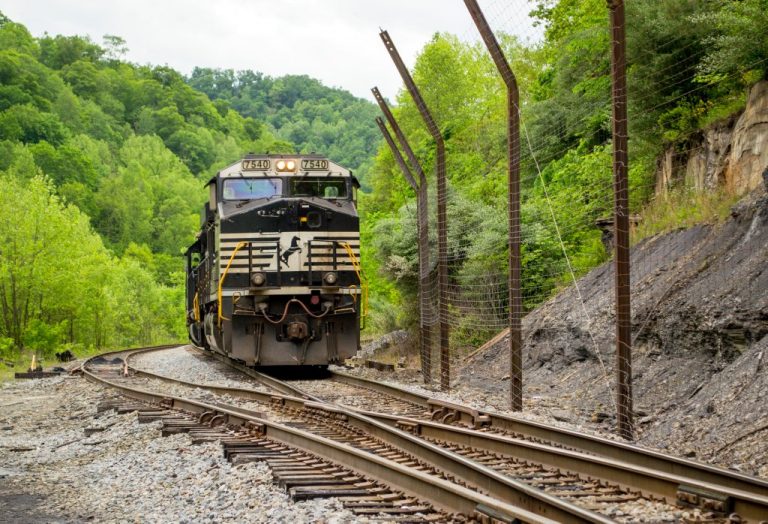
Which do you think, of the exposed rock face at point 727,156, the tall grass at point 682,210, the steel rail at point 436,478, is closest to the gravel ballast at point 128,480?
the steel rail at point 436,478

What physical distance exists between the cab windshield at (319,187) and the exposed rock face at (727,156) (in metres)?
6.22

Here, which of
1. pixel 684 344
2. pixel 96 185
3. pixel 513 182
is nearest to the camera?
pixel 684 344

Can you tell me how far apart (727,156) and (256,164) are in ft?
27.8

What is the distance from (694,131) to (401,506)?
40.3 feet

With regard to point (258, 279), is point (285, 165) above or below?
above

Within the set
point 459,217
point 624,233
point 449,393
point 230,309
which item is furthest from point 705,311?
point 459,217

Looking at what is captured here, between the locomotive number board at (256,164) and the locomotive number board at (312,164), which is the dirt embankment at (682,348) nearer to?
the locomotive number board at (312,164)

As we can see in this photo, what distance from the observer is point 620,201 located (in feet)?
31.9

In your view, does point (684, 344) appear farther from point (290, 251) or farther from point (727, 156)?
point (290, 251)

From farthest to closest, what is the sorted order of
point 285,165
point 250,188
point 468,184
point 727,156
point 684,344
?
point 468,184, point 285,165, point 250,188, point 727,156, point 684,344

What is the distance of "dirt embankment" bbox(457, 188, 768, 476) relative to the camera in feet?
27.5

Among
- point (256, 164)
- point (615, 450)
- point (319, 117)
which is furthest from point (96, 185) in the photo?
point (615, 450)

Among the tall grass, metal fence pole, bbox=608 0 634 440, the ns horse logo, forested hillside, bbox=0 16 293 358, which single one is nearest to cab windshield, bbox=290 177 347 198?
the ns horse logo

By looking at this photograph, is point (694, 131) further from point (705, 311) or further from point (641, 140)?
point (705, 311)
